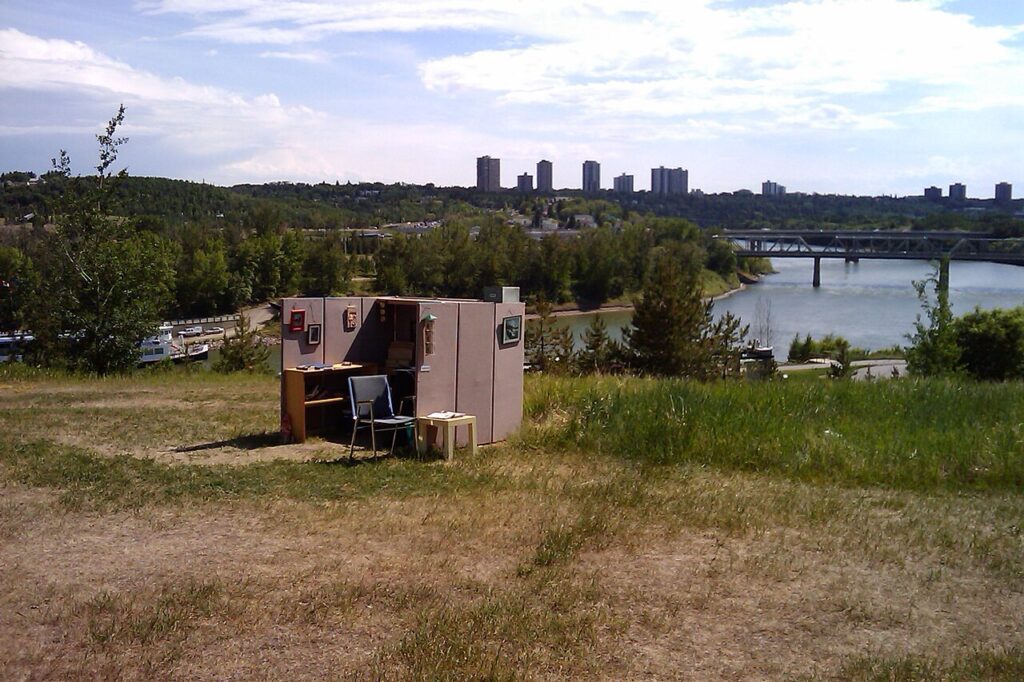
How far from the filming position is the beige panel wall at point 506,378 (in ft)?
32.8

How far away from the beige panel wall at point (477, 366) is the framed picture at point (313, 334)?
62.9 inches

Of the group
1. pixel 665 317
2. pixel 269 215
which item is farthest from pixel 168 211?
pixel 665 317

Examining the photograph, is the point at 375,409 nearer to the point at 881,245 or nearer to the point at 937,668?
the point at 937,668

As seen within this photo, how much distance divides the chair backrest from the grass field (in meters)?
0.51

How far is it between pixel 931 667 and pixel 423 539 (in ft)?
10.4

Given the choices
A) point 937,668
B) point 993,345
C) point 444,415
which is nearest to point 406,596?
point 937,668

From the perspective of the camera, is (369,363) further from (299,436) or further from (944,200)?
(944,200)

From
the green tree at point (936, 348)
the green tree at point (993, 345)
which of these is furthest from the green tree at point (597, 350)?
the green tree at point (993, 345)

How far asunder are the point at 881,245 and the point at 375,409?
90.3m

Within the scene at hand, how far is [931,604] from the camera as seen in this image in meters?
5.31

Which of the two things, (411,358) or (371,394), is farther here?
(411,358)

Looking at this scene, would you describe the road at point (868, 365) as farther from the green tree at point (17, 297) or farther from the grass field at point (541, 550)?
the grass field at point (541, 550)

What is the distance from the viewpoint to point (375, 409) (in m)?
9.20

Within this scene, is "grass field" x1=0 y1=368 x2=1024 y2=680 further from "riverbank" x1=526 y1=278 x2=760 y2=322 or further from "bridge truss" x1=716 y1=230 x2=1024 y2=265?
"bridge truss" x1=716 y1=230 x2=1024 y2=265
